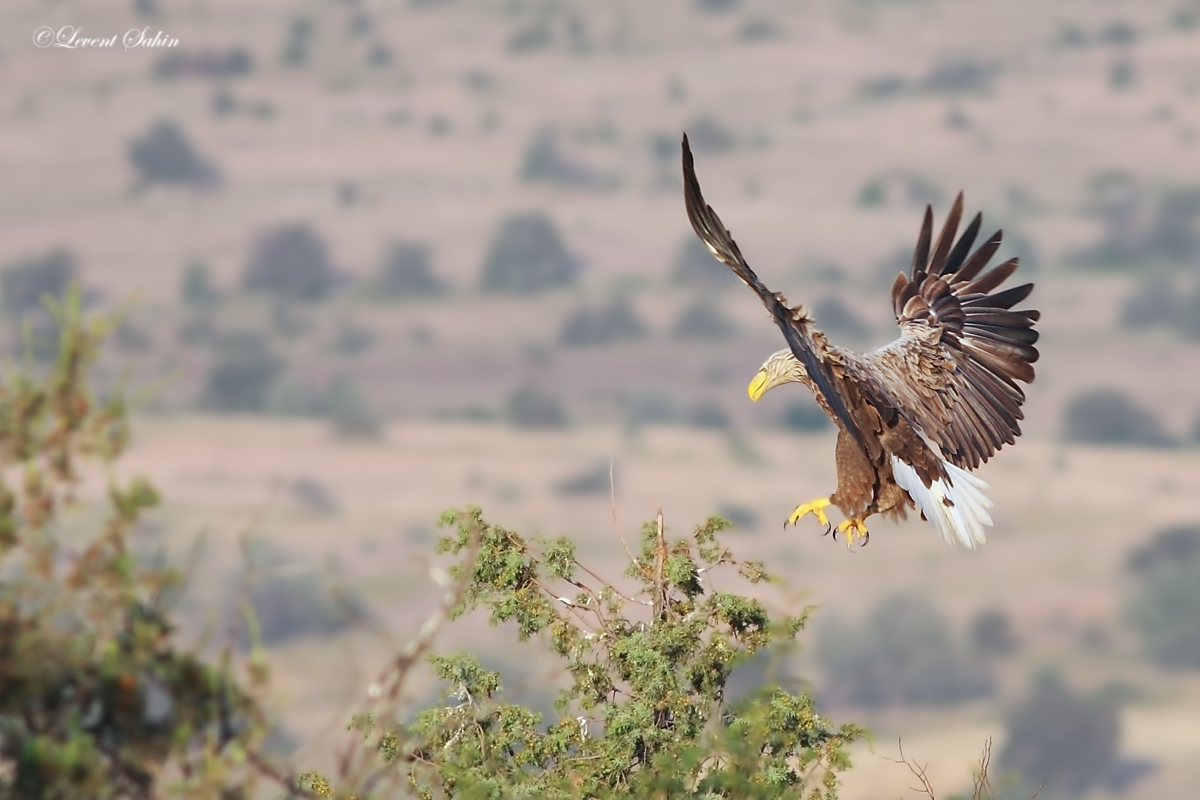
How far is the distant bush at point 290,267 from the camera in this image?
106 meters

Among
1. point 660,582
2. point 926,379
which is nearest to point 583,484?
point 926,379

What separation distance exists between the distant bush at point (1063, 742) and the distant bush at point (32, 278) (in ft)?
153

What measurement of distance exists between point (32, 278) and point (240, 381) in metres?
11.7

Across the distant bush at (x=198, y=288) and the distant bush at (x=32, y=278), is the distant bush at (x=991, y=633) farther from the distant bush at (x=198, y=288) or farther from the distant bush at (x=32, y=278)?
the distant bush at (x=198, y=288)

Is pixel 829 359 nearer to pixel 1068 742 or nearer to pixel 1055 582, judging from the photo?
pixel 1068 742

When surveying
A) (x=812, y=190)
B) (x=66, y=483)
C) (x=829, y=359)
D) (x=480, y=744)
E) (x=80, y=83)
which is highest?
(x=812, y=190)

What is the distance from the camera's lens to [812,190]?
113 metres

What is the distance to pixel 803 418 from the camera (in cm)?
9175

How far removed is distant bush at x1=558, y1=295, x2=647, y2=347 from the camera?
102 m

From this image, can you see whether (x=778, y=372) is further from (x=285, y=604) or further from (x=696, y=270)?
(x=696, y=270)

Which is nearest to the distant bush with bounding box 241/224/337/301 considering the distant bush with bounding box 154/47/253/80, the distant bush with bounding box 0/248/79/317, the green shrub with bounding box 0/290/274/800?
the distant bush with bounding box 0/248/79/317

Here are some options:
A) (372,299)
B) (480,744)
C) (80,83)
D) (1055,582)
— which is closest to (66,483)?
(480,744)

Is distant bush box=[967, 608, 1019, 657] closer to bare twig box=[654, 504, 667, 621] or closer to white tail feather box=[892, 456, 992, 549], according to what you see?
white tail feather box=[892, 456, 992, 549]

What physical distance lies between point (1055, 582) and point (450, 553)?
6798 centimetres
